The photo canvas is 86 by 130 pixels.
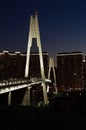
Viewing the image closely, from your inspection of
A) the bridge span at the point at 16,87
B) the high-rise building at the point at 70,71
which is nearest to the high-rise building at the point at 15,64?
the high-rise building at the point at 70,71

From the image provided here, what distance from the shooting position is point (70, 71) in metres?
130

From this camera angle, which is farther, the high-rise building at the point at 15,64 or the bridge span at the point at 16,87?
the high-rise building at the point at 15,64

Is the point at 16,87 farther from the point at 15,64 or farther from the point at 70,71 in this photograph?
the point at 70,71

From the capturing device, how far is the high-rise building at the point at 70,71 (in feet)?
393

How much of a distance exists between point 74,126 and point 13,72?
310 feet

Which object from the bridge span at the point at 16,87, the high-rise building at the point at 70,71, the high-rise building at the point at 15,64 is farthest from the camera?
the high-rise building at the point at 70,71

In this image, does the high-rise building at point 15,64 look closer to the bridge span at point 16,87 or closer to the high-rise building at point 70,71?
the high-rise building at point 70,71

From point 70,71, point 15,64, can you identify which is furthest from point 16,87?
point 70,71

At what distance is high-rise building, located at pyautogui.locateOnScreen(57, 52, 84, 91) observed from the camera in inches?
4715

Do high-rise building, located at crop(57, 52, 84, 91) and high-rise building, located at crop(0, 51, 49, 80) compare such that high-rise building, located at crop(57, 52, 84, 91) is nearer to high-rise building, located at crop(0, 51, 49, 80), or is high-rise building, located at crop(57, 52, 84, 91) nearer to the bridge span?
high-rise building, located at crop(0, 51, 49, 80)

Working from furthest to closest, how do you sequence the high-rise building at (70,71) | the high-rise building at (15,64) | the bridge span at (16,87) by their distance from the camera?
the high-rise building at (70,71), the high-rise building at (15,64), the bridge span at (16,87)

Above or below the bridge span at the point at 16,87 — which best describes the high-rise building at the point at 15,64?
above

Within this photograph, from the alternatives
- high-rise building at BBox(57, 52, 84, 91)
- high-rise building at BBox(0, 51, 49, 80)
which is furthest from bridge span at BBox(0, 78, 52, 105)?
high-rise building at BBox(57, 52, 84, 91)

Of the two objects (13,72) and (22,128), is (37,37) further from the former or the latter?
(13,72)
